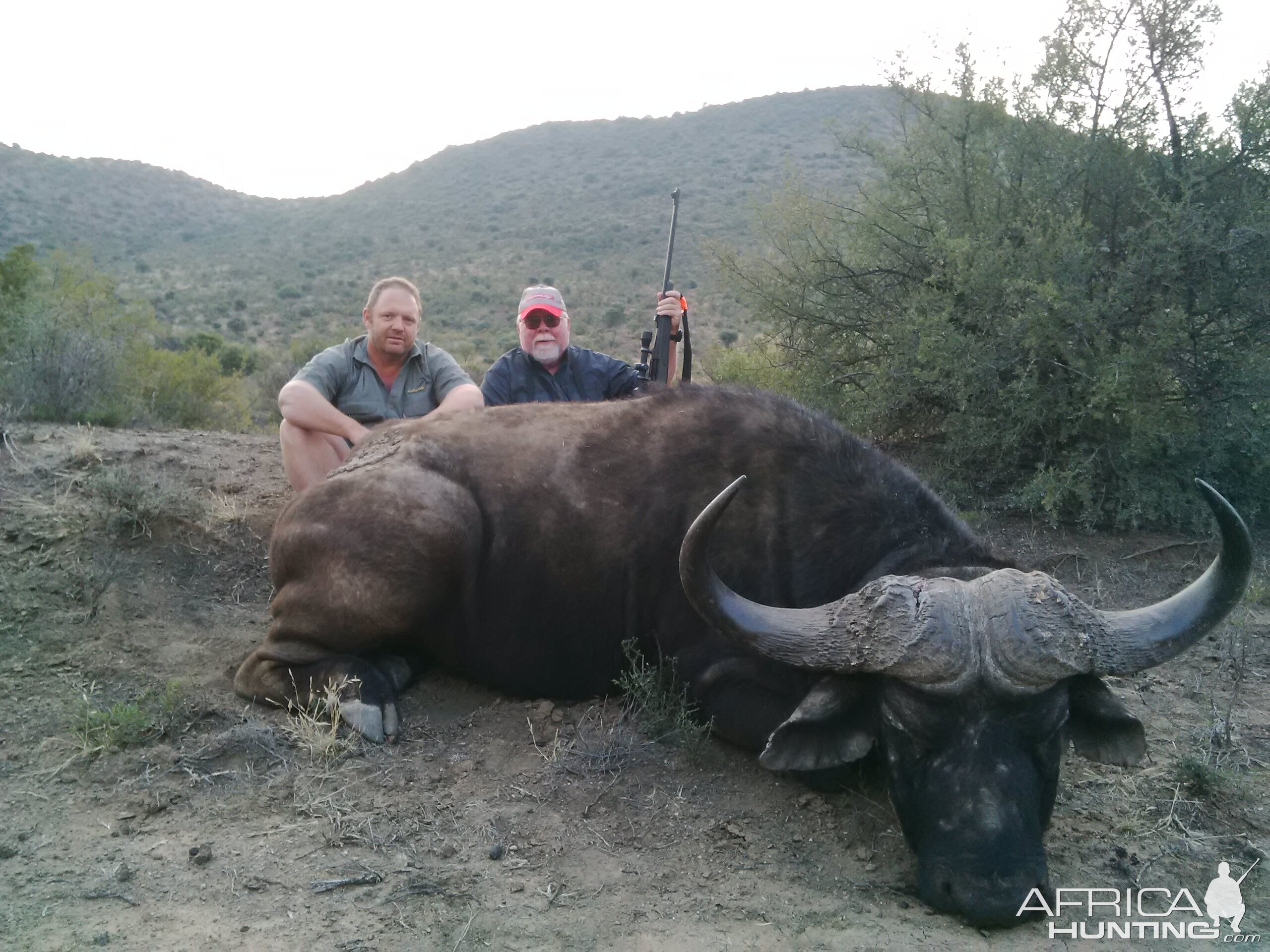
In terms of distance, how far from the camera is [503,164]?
52719 mm

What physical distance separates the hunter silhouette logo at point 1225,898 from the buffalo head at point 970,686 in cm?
46

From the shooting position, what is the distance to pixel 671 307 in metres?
6.89

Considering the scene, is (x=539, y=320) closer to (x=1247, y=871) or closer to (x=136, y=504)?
(x=136, y=504)

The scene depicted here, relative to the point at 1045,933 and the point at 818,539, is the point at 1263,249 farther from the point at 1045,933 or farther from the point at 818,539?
the point at 1045,933

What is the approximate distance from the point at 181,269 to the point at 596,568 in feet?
115

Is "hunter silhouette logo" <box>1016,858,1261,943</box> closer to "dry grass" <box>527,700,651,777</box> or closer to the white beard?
"dry grass" <box>527,700,651,777</box>

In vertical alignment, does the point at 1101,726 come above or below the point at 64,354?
below

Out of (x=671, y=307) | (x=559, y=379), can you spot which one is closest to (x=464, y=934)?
(x=559, y=379)

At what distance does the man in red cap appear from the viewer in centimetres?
675

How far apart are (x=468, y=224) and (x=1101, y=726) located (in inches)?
1597

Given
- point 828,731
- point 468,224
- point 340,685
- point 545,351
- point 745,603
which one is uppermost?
point 468,224

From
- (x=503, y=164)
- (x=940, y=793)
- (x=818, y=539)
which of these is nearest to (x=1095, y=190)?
(x=818, y=539)

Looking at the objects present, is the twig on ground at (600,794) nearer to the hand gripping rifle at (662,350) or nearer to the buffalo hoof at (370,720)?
the buffalo hoof at (370,720)

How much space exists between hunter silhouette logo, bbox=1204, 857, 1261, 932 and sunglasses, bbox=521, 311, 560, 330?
5.19m
